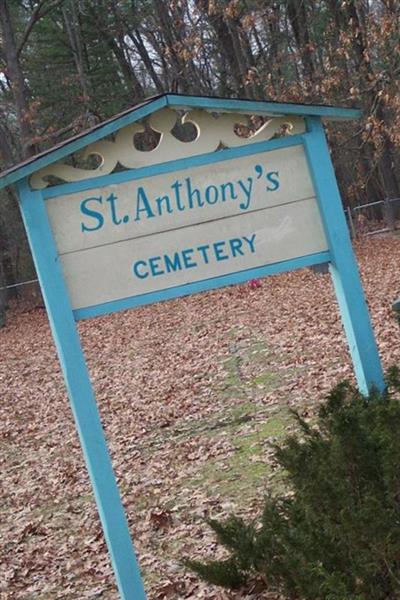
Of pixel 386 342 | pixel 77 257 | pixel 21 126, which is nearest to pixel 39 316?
pixel 21 126

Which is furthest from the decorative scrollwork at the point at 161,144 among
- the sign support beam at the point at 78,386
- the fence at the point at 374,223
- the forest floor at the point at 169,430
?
the fence at the point at 374,223

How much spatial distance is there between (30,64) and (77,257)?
30.2m

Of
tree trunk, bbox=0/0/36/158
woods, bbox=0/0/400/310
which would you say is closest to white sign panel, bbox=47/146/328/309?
woods, bbox=0/0/400/310

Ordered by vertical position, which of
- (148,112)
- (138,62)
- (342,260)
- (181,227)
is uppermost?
(138,62)

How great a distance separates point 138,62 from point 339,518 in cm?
3369

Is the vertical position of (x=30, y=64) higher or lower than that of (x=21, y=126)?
higher

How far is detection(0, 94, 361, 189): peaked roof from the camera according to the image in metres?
4.31

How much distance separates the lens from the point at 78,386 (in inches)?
174

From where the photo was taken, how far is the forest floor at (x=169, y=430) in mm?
6180

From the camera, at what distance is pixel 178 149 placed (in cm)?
451

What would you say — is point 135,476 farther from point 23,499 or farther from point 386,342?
point 386,342

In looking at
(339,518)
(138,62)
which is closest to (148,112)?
(339,518)

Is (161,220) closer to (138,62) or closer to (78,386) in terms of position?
(78,386)

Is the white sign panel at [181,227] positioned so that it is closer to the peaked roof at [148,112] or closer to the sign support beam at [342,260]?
the sign support beam at [342,260]
